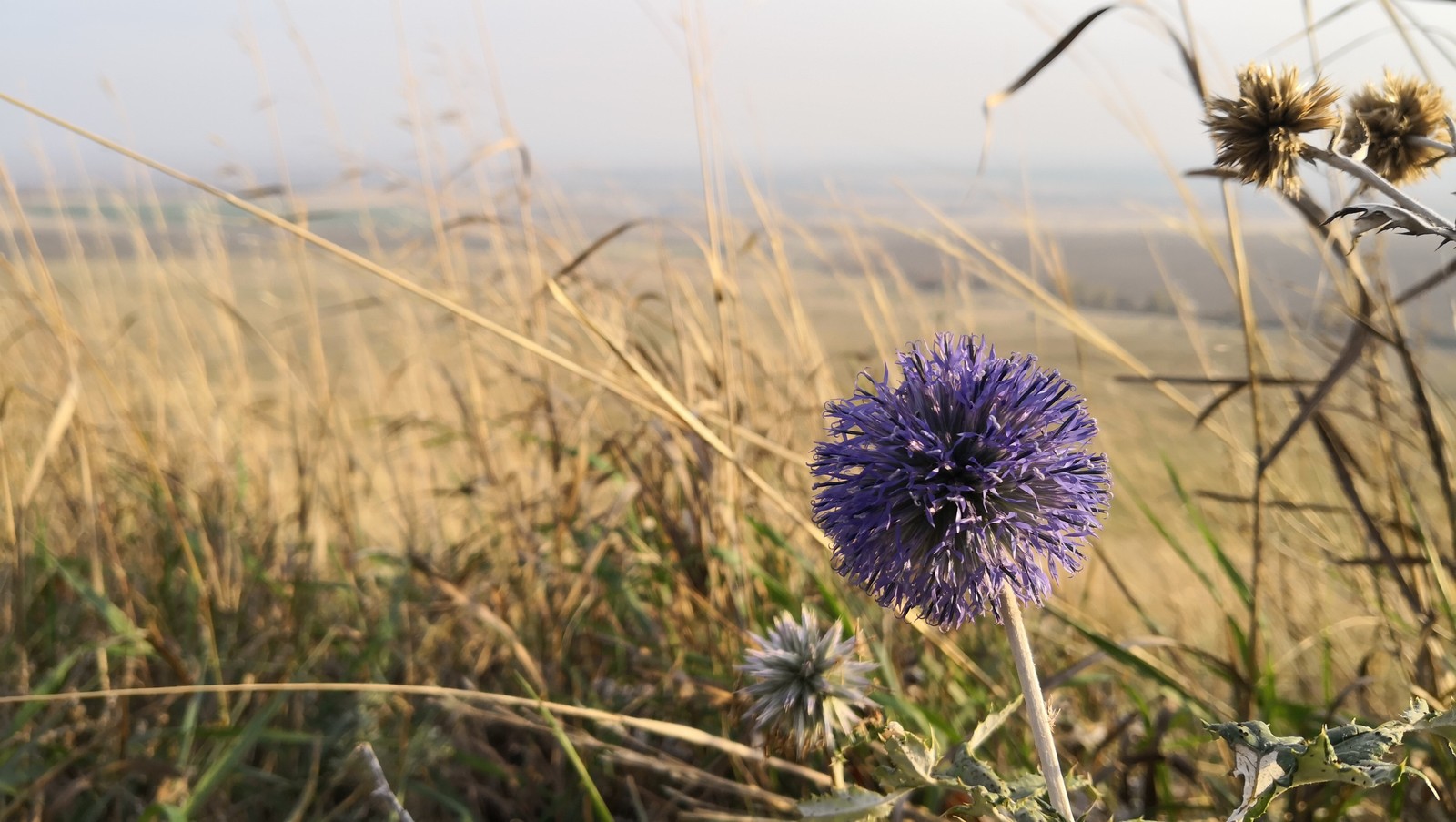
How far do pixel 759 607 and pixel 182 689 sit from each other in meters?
1.26

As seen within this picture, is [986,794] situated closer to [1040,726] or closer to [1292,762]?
[1040,726]

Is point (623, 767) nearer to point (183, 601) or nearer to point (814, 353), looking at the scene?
point (814, 353)

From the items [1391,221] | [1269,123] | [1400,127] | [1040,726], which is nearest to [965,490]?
[1040,726]

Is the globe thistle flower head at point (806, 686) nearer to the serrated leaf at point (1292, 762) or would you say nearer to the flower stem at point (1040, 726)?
the flower stem at point (1040, 726)

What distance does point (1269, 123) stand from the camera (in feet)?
4.17

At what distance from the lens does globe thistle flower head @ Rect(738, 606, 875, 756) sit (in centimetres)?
137

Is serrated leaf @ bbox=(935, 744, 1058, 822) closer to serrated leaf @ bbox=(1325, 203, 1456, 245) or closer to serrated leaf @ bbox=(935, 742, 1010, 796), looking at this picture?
serrated leaf @ bbox=(935, 742, 1010, 796)

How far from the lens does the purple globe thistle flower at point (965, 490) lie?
44.5 inches

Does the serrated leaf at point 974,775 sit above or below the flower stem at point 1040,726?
below

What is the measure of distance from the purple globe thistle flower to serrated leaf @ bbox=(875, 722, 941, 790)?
0.14 metres

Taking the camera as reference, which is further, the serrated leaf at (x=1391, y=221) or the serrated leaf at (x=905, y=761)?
the serrated leaf at (x=905, y=761)

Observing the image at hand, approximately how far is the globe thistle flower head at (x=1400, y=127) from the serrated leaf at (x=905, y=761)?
40.0 inches

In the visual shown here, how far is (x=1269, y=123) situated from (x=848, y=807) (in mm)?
1018

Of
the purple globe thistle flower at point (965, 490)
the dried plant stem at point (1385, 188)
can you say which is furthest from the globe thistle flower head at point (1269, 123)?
the purple globe thistle flower at point (965, 490)
